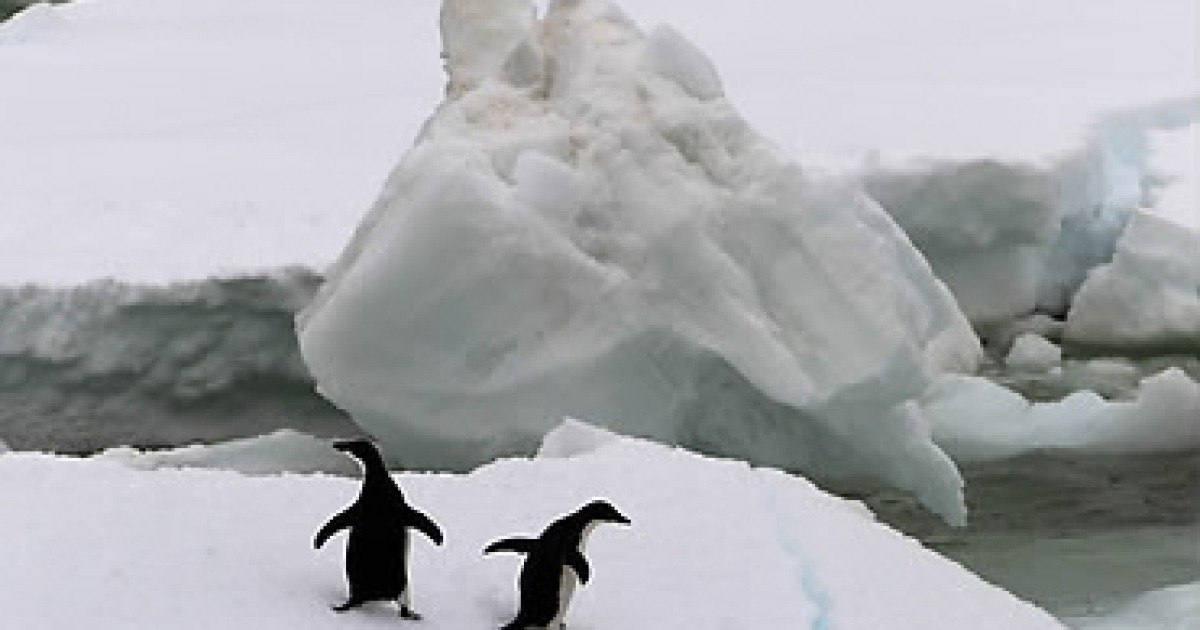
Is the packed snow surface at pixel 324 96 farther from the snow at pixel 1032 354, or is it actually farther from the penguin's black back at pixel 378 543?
the penguin's black back at pixel 378 543

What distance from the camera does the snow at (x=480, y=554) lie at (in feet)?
10.5

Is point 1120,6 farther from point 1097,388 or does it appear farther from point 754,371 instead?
point 754,371

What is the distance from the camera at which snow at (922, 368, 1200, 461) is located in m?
6.43

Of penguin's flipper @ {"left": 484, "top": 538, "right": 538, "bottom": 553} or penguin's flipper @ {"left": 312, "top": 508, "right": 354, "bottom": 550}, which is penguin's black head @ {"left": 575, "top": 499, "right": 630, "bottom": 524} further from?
penguin's flipper @ {"left": 312, "top": 508, "right": 354, "bottom": 550}

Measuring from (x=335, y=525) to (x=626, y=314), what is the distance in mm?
2568

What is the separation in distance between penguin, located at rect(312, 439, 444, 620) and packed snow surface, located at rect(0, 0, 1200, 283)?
11.2ft

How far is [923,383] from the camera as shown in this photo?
223 inches

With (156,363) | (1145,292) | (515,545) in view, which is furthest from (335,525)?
(1145,292)

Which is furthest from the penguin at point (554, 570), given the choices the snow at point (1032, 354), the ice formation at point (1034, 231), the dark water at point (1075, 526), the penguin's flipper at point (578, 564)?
the ice formation at point (1034, 231)

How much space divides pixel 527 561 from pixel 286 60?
8.36 metres

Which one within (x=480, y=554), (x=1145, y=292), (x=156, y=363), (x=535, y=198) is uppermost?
(x=480, y=554)

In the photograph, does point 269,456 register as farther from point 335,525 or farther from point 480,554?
point 335,525

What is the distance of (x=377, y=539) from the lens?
3176 mm

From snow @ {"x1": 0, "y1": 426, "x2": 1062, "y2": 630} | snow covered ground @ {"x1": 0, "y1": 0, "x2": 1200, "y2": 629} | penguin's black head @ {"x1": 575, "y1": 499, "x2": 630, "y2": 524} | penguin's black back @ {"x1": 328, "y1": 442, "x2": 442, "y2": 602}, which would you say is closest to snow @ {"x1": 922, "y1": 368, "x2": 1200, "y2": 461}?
snow covered ground @ {"x1": 0, "y1": 0, "x2": 1200, "y2": 629}
